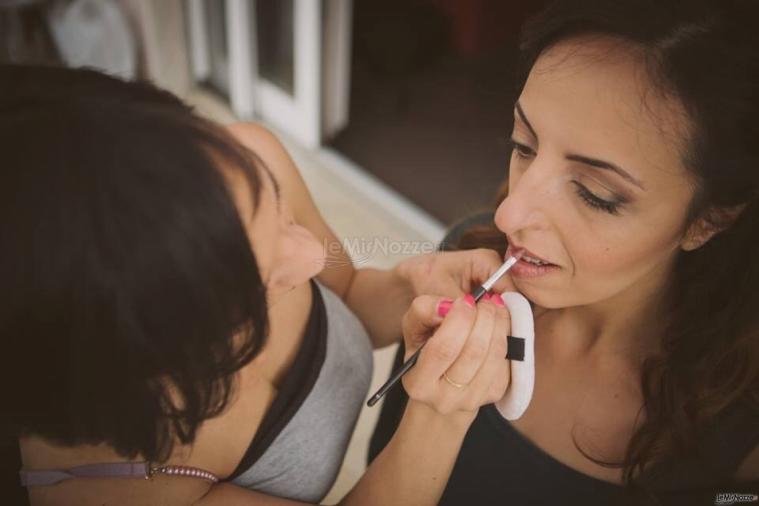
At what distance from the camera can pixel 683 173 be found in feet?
2.20

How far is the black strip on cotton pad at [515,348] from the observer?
71 centimetres

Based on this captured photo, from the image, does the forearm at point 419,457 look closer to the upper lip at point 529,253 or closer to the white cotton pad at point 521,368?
the white cotton pad at point 521,368

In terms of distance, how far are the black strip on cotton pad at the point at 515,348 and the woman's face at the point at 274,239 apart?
236 millimetres

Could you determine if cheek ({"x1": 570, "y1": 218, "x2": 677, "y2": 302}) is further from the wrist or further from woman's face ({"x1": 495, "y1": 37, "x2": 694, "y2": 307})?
the wrist

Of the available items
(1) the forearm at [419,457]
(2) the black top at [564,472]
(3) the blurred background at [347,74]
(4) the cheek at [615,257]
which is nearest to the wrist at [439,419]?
(1) the forearm at [419,457]

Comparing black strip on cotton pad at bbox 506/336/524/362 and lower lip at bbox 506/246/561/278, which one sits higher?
lower lip at bbox 506/246/561/278

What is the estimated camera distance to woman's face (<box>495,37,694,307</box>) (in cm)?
65

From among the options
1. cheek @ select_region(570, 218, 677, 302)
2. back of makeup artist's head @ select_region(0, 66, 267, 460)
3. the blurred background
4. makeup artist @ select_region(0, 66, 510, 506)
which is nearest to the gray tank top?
makeup artist @ select_region(0, 66, 510, 506)

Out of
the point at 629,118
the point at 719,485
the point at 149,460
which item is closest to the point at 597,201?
the point at 629,118

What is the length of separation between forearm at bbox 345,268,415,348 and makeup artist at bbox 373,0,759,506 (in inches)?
5.1

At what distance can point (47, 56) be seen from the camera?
2281 mm

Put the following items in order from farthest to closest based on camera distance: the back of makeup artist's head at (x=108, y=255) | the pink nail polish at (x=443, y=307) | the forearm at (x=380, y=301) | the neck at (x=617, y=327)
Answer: the forearm at (x=380, y=301) → the neck at (x=617, y=327) → the pink nail polish at (x=443, y=307) → the back of makeup artist's head at (x=108, y=255)

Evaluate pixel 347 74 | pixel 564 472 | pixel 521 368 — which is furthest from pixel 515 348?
pixel 347 74

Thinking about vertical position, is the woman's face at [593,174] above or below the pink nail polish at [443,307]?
above
